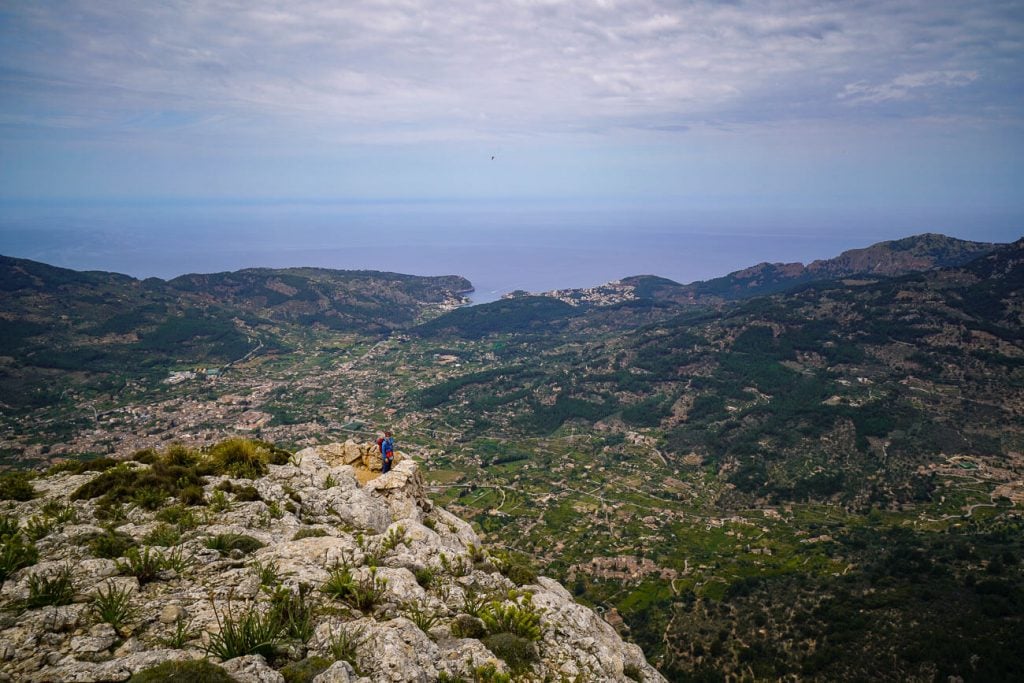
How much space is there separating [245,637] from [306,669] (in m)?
1.12

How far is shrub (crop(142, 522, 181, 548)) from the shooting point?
10.1m

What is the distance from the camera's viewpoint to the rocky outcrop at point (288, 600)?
7.21 m

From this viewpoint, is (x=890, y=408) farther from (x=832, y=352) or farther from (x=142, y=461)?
(x=142, y=461)

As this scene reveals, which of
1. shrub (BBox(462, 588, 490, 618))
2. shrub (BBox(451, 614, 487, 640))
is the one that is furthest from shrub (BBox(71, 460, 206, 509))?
shrub (BBox(451, 614, 487, 640))

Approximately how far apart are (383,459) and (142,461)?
299 inches

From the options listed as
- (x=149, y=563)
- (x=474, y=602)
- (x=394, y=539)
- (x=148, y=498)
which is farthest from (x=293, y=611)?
(x=148, y=498)

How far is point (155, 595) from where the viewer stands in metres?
8.68

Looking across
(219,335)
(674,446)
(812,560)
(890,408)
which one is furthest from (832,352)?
(219,335)

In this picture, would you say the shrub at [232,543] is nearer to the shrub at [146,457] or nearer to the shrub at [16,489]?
the shrub at [146,457]

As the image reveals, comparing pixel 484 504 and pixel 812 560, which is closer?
pixel 812 560

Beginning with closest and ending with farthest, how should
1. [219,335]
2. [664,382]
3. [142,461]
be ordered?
[142,461] < [664,382] < [219,335]

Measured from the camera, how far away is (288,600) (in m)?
8.84

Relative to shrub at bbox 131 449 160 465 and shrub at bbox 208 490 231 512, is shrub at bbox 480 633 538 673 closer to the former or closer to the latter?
shrub at bbox 208 490 231 512

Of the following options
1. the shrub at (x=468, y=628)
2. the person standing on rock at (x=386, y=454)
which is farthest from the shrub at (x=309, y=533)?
the person standing on rock at (x=386, y=454)
